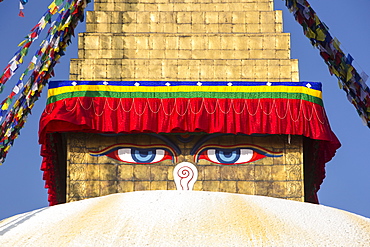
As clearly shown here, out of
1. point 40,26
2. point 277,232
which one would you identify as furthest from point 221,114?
point 277,232

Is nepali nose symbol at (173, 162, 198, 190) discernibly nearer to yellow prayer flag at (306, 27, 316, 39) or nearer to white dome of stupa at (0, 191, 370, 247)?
yellow prayer flag at (306, 27, 316, 39)

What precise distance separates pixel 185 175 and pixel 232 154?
43.2 inches

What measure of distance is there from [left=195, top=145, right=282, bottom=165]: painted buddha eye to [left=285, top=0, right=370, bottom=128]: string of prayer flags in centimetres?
292

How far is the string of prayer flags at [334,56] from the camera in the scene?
11.3m

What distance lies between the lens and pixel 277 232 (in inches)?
220

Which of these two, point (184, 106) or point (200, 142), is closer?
point (184, 106)

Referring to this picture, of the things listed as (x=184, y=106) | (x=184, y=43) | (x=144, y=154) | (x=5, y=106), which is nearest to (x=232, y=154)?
(x=184, y=106)

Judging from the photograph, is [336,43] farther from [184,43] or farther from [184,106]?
[184,43]

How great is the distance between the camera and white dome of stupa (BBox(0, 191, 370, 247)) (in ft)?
17.8

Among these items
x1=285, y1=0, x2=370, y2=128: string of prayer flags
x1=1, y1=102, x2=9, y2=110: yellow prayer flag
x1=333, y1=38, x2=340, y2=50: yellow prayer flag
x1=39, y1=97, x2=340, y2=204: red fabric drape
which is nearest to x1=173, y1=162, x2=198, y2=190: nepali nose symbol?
x1=39, y1=97, x2=340, y2=204: red fabric drape

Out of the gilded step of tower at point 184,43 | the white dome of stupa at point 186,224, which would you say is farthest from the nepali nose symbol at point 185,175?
the white dome of stupa at point 186,224

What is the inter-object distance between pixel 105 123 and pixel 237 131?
2734mm

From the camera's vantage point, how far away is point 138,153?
1398 centimetres

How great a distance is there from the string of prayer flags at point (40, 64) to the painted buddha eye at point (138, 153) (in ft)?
6.44
